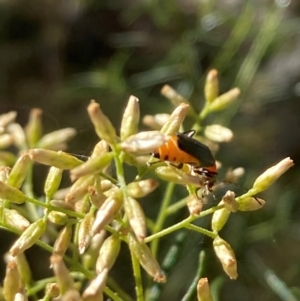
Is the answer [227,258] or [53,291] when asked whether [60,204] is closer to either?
[53,291]

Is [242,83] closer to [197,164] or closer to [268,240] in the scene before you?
[268,240]

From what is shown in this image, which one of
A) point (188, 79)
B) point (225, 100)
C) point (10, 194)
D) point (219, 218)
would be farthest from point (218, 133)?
point (188, 79)

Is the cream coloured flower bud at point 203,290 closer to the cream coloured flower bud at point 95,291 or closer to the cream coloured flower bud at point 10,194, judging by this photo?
the cream coloured flower bud at point 95,291

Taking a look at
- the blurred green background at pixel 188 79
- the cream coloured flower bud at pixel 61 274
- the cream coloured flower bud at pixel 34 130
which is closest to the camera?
the cream coloured flower bud at pixel 61 274

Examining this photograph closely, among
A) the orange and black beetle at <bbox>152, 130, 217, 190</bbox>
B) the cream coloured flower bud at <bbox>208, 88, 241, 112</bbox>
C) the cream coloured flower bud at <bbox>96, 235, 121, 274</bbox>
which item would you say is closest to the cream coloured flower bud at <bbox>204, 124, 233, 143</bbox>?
the cream coloured flower bud at <bbox>208, 88, 241, 112</bbox>

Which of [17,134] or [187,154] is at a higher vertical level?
[187,154]

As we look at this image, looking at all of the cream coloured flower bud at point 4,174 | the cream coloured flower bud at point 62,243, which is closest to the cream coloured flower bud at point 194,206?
the cream coloured flower bud at point 62,243

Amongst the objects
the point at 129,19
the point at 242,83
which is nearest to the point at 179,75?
the point at 242,83

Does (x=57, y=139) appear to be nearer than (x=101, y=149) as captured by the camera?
No
